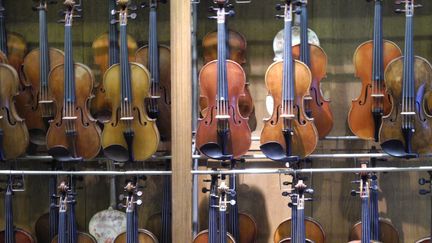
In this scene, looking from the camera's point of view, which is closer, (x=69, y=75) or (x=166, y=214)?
(x=69, y=75)

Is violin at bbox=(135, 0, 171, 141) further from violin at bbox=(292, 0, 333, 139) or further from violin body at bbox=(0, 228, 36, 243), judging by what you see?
violin body at bbox=(0, 228, 36, 243)

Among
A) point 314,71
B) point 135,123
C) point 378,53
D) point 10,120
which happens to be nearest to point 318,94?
point 314,71

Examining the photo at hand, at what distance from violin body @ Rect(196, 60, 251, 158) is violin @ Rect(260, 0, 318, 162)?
0.46ft

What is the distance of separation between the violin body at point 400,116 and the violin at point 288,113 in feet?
1.44

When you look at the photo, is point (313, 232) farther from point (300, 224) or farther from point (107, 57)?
point (107, 57)

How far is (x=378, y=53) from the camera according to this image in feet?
11.3

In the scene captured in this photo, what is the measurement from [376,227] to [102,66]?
2.06 meters

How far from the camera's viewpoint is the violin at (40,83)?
141 inches

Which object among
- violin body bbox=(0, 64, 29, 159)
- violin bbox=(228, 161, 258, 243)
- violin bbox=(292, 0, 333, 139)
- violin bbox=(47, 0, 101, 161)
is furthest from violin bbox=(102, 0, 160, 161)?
violin bbox=(292, 0, 333, 139)

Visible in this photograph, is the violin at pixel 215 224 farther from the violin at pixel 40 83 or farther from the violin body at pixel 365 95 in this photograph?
the violin at pixel 40 83

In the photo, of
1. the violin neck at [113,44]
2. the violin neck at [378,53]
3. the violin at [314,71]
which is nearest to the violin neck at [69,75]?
the violin neck at [113,44]

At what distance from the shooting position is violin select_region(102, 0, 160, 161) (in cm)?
342

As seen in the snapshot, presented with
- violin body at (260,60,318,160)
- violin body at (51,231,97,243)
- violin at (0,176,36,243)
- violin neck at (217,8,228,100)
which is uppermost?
violin neck at (217,8,228,100)

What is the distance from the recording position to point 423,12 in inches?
155
